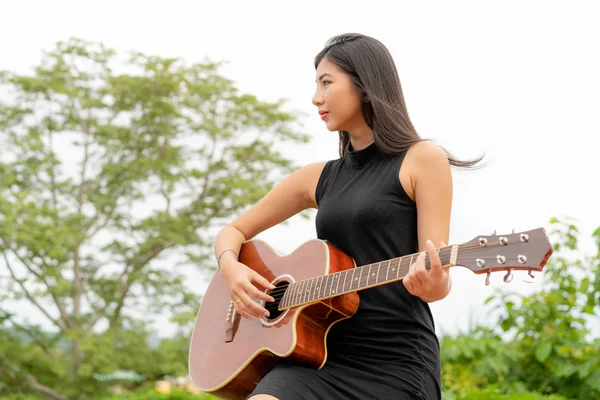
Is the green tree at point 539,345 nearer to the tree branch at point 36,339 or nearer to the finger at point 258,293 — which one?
the finger at point 258,293

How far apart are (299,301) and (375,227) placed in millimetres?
338

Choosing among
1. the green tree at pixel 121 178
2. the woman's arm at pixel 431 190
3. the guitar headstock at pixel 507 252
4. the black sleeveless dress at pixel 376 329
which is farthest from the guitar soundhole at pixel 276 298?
the green tree at pixel 121 178

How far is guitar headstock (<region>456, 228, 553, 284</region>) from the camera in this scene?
65.7 inches

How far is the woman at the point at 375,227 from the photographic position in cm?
204

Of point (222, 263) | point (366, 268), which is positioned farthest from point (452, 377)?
point (366, 268)

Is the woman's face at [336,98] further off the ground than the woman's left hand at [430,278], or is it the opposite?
the woman's face at [336,98]

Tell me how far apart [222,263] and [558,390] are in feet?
10.2

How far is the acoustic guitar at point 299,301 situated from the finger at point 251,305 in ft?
0.10

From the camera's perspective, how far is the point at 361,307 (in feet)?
7.07

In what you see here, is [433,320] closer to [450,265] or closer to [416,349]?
[416,349]

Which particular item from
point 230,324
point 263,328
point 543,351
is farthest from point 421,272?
point 543,351

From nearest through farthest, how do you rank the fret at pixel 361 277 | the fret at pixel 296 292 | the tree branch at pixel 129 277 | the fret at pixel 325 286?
1. the fret at pixel 361 277
2. the fret at pixel 325 286
3. the fret at pixel 296 292
4. the tree branch at pixel 129 277

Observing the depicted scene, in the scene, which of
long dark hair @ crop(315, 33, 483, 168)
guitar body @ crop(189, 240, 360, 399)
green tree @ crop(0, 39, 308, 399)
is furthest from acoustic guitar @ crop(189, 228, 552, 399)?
green tree @ crop(0, 39, 308, 399)

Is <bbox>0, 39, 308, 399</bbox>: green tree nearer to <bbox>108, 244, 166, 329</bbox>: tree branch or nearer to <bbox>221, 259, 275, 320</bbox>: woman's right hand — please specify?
<bbox>108, 244, 166, 329</bbox>: tree branch
